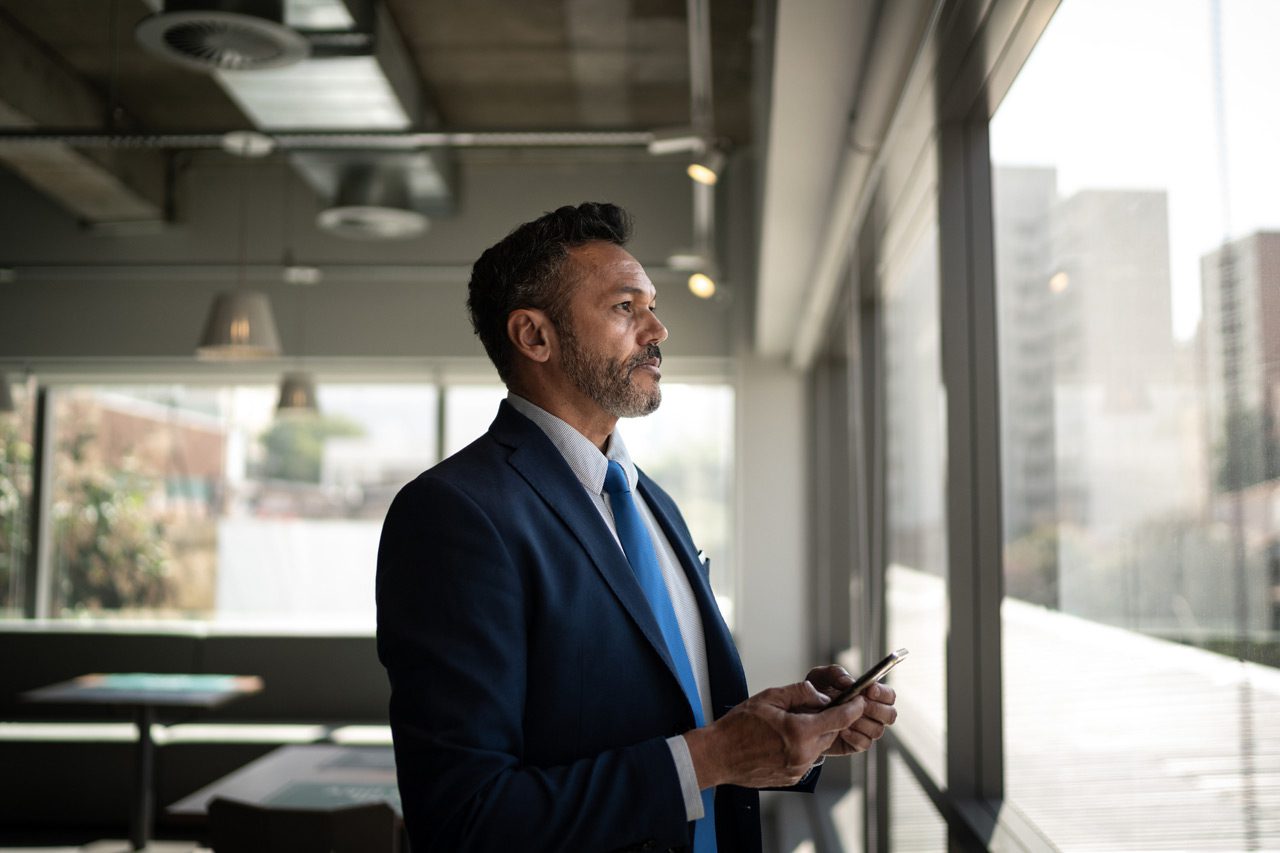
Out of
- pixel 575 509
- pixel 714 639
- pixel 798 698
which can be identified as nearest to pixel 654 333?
pixel 575 509

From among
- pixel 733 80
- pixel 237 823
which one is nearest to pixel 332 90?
pixel 733 80

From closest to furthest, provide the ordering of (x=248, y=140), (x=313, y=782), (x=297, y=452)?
1. (x=313, y=782)
2. (x=248, y=140)
3. (x=297, y=452)

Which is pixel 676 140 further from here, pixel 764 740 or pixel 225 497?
pixel 225 497

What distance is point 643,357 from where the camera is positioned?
62.6 inches

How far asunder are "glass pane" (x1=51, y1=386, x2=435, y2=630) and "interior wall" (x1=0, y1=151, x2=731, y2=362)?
0.44 meters

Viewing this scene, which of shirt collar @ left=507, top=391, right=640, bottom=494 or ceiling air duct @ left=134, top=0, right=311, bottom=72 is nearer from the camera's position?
shirt collar @ left=507, top=391, right=640, bottom=494

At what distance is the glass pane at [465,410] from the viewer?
26.7 ft

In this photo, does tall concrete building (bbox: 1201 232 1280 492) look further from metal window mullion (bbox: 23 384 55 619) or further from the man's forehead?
metal window mullion (bbox: 23 384 55 619)

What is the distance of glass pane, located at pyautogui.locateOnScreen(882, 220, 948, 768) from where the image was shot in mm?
3287

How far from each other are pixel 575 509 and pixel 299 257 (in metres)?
7.15

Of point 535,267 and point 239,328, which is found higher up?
point 239,328

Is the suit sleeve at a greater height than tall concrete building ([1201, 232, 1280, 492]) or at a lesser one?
lesser

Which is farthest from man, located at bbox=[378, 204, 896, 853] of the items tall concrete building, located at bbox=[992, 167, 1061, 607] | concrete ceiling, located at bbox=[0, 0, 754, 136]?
concrete ceiling, located at bbox=[0, 0, 754, 136]

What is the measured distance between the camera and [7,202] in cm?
816
